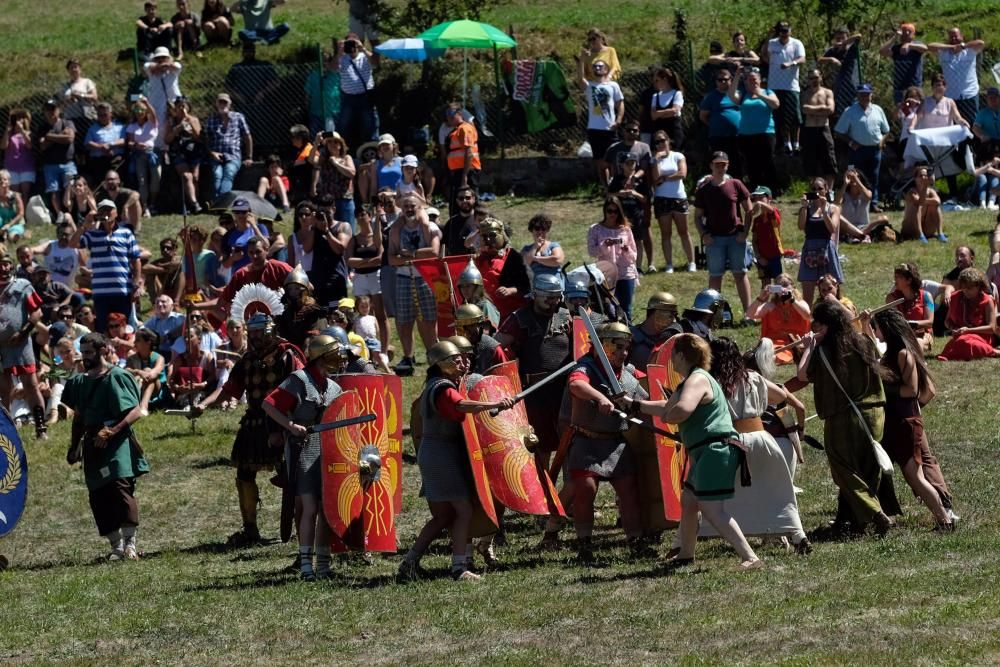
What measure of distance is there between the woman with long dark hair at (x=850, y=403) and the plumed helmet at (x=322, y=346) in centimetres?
303

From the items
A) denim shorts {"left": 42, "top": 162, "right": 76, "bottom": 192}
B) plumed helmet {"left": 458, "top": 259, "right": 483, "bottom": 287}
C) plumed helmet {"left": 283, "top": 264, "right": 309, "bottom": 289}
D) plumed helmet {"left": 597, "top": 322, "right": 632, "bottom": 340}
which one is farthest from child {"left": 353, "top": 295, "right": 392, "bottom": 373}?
denim shorts {"left": 42, "top": 162, "right": 76, "bottom": 192}

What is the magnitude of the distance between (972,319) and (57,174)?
13400 mm

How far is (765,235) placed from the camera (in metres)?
19.7

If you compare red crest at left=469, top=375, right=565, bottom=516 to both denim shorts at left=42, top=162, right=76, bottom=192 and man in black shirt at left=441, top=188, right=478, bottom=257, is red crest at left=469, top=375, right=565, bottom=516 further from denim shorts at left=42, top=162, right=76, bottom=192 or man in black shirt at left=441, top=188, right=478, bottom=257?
denim shorts at left=42, top=162, right=76, bottom=192

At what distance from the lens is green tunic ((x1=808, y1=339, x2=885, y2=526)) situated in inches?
458

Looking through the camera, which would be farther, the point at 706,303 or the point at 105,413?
the point at 105,413

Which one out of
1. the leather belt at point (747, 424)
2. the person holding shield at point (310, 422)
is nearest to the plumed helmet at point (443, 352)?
the person holding shield at point (310, 422)

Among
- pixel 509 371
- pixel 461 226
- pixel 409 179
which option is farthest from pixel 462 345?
pixel 409 179

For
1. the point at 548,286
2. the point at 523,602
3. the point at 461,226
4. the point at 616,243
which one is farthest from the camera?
the point at 616,243

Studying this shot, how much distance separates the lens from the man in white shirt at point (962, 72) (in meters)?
25.0

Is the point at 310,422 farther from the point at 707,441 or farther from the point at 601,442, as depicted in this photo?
the point at 707,441

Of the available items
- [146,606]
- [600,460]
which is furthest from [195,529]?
[600,460]

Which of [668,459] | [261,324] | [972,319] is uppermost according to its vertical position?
[261,324]

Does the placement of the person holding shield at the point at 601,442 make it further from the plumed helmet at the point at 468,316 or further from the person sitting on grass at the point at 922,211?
the person sitting on grass at the point at 922,211
